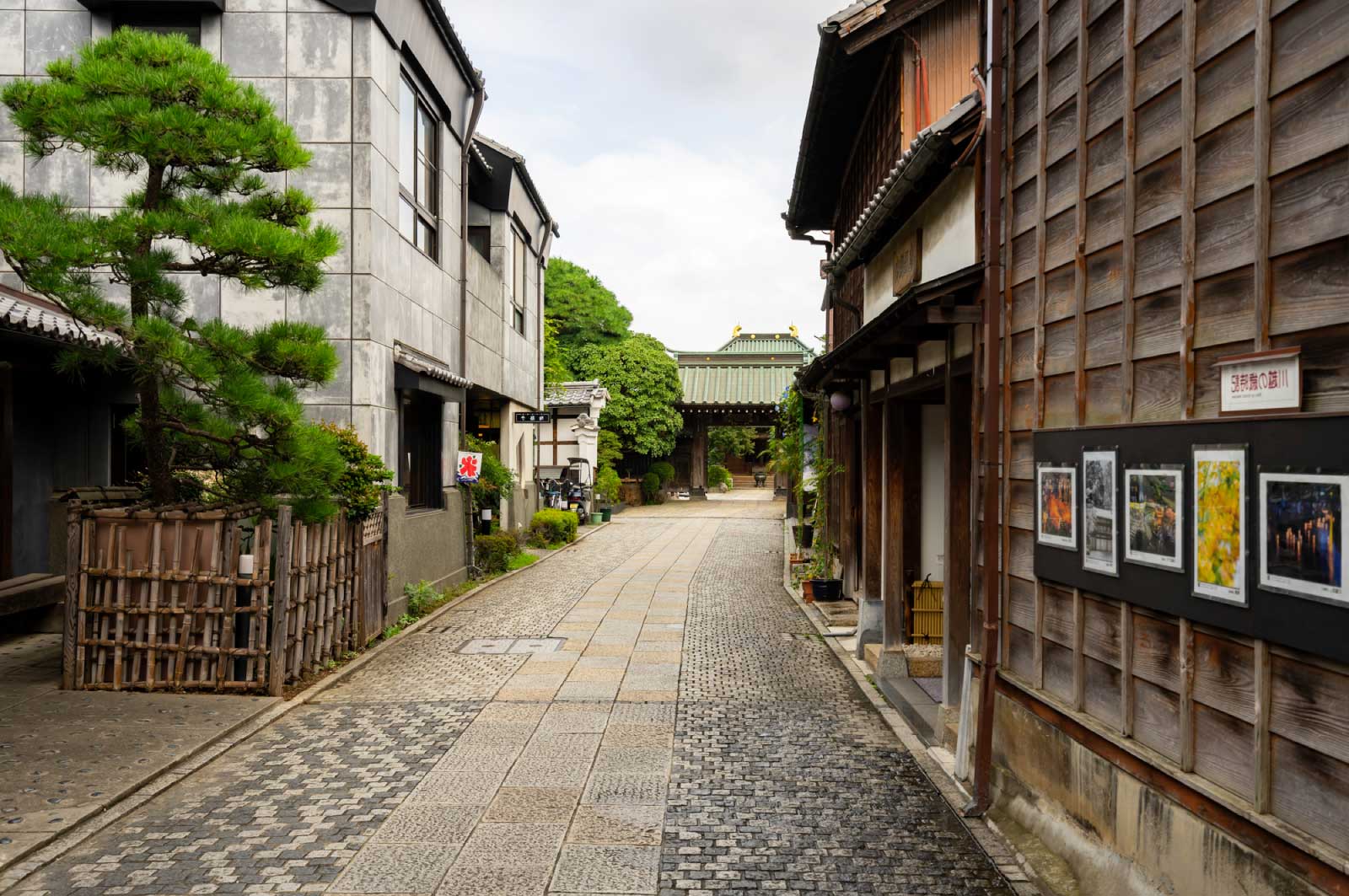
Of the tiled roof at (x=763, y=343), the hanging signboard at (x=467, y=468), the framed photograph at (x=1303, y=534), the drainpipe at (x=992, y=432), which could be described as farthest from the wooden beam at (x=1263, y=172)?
the tiled roof at (x=763, y=343)

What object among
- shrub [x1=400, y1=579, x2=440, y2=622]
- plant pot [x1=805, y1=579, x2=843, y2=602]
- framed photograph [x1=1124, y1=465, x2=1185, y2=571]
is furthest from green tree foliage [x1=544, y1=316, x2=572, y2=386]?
framed photograph [x1=1124, y1=465, x2=1185, y2=571]

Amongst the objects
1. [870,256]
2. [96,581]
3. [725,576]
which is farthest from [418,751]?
[725,576]

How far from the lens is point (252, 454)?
887 cm

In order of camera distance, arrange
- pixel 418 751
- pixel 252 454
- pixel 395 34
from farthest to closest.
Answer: pixel 395 34, pixel 252 454, pixel 418 751

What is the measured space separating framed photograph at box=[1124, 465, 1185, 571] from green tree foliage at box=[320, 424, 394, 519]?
7.88 meters

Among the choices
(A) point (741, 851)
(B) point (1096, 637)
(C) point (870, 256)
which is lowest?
(A) point (741, 851)

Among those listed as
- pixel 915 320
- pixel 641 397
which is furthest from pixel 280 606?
pixel 641 397

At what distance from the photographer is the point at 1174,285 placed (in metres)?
4.02

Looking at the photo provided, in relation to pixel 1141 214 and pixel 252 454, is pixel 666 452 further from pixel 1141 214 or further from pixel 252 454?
pixel 1141 214

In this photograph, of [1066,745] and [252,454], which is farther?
[252,454]

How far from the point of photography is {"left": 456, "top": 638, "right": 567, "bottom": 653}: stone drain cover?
35.2 ft

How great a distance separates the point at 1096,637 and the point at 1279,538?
1571mm

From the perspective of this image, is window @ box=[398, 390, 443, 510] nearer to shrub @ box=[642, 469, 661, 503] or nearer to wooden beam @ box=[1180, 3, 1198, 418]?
wooden beam @ box=[1180, 3, 1198, 418]

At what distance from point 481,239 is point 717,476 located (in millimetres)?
32327
